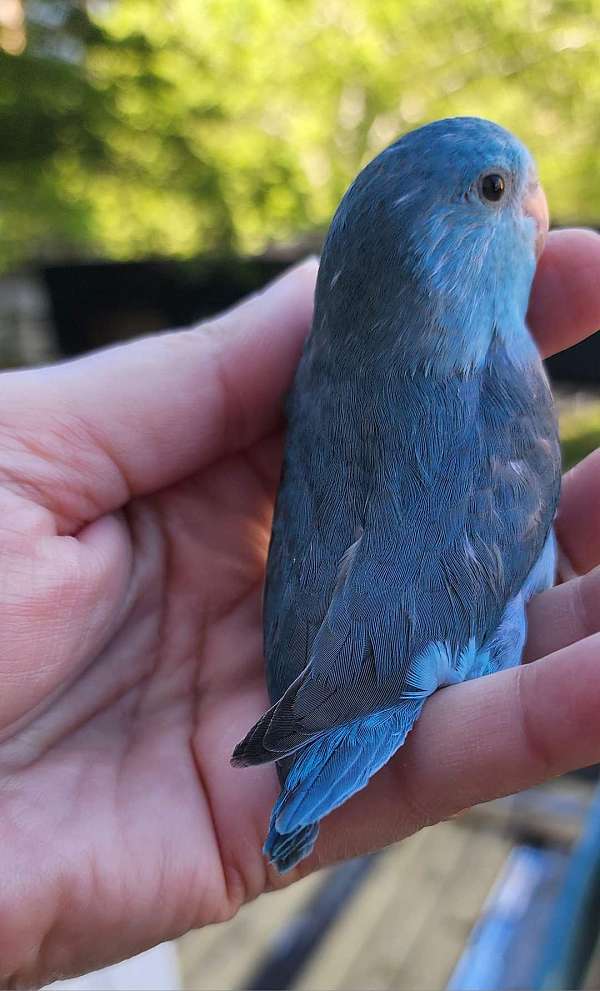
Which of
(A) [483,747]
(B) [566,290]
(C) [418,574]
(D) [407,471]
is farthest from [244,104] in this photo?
(A) [483,747]

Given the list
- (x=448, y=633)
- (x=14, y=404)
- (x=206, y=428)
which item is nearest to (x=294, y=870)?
(x=448, y=633)

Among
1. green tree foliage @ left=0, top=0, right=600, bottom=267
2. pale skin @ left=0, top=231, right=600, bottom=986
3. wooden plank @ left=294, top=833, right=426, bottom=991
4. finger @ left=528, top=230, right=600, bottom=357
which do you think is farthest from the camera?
green tree foliage @ left=0, top=0, right=600, bottom=267

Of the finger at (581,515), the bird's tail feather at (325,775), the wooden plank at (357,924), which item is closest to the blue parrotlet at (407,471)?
the bird's tail feather at (325,775)

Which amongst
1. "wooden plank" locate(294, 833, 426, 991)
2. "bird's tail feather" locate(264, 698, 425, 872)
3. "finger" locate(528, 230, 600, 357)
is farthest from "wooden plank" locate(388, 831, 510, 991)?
"finger" locate(528, 230, 600, 357)

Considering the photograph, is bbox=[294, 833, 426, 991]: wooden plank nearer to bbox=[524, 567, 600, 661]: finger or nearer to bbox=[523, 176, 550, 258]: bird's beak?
bbox=[524, 567, 600, 661]: finger

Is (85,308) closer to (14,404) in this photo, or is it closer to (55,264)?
(55,264)

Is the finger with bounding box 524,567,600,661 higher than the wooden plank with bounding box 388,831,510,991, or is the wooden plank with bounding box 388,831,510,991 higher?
the finger with bounding box 524,567,600,661

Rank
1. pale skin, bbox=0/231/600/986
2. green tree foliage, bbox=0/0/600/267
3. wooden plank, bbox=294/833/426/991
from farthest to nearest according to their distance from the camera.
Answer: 1. green tree foliage, bbox=0/0/600/267
2. wooden plank, bbox=294/833/426/991
3. pale skin, bbox=0/231/600/986

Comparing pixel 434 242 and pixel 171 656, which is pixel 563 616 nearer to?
pixel 434 242
